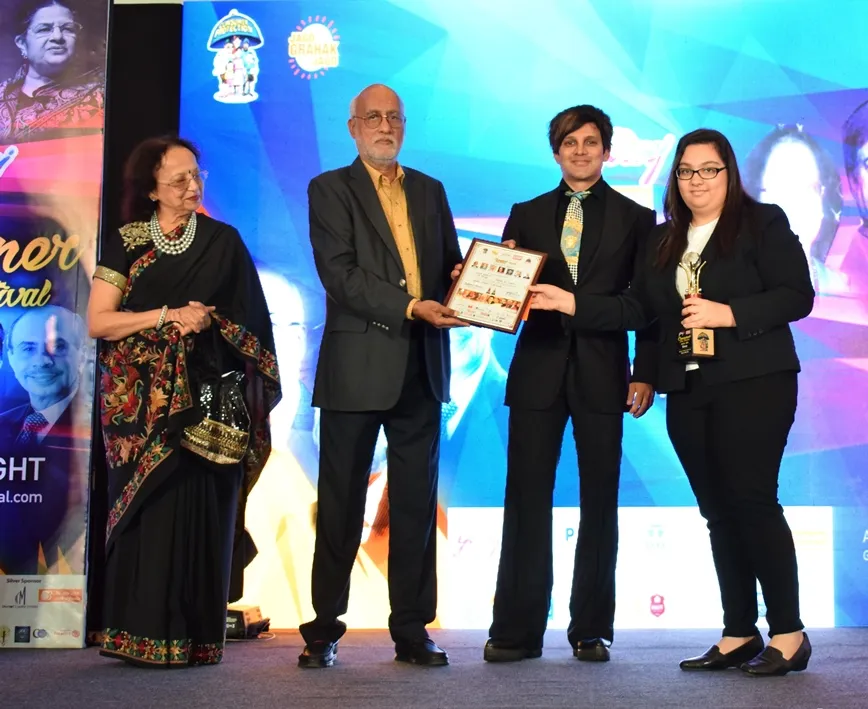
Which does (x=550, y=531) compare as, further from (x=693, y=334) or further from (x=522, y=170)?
A: (x=522, y=170)

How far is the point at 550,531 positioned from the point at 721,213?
1.04 metres

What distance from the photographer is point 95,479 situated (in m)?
4.06

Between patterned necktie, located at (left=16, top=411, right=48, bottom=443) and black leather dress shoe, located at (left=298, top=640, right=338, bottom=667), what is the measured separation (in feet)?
4.26

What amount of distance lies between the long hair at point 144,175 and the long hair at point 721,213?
143 centimetres

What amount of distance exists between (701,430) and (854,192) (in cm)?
174

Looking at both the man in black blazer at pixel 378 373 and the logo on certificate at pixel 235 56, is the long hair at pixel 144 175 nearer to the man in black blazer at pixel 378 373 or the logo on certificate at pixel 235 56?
the man in black blazer at pixel 378 373

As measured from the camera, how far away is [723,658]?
2951mm

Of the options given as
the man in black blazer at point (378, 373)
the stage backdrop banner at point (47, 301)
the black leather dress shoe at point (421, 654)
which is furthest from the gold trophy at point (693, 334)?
the stage backdrop banner at point (47, 301)

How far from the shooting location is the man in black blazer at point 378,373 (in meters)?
3.07

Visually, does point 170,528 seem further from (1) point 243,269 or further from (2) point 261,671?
(1) point 243,269

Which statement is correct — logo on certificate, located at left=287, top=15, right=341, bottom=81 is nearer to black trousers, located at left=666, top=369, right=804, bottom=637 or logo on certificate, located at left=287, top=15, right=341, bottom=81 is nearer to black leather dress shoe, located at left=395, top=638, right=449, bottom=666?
black trousers, located at left=666, top=369, right=804, bottom=637

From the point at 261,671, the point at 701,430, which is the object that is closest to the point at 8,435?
the point at 261,671

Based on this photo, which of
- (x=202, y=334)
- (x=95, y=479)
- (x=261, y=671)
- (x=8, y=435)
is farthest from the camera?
(x=95, y=479)

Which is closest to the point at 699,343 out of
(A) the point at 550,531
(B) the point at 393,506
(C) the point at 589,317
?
(C) the point at 589,317
